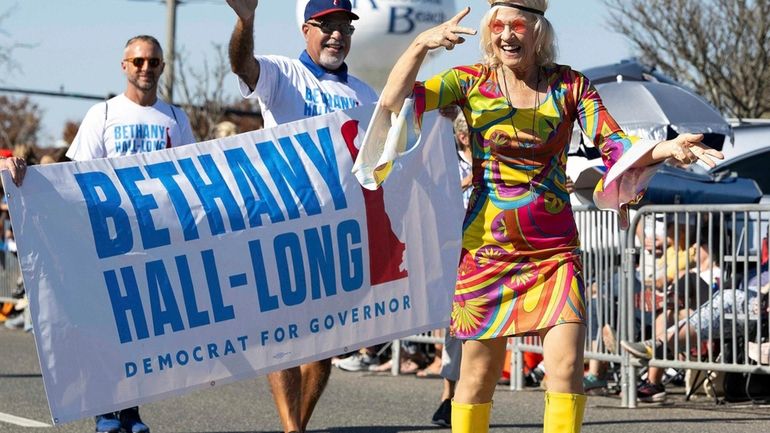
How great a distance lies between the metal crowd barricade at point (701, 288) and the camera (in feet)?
30.6

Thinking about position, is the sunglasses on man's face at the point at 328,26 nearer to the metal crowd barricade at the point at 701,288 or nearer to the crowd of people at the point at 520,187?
the crowd of people at the point at 520,187

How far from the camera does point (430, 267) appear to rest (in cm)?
748

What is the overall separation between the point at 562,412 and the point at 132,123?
11.0ft

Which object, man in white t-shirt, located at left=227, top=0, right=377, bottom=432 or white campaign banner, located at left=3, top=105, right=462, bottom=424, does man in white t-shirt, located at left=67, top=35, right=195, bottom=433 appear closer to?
man in white t-shirt, located at left=227, top=0, right=377, bottom=432

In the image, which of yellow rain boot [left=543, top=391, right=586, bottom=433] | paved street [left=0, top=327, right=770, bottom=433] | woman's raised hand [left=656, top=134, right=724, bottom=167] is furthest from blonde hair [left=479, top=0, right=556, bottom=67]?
paved street [left=0, top=327, right=770, bottom=433]

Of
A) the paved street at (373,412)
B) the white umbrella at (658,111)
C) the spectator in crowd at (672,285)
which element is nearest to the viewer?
the paved street at (373,412)

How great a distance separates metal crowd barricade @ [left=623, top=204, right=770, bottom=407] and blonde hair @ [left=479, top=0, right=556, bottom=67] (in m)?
3.89

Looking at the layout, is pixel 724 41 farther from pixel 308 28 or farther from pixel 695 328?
pixel 308 28

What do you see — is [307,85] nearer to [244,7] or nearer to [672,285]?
[244,7]

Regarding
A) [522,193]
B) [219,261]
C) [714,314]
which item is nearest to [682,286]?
[714,314]

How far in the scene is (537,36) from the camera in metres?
5.59

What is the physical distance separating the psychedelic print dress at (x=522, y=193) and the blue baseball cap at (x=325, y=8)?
64.7 inches

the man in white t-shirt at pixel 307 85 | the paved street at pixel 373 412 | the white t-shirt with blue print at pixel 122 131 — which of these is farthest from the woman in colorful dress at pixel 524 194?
the paved street at pixel 373 412

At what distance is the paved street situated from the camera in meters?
8.71
